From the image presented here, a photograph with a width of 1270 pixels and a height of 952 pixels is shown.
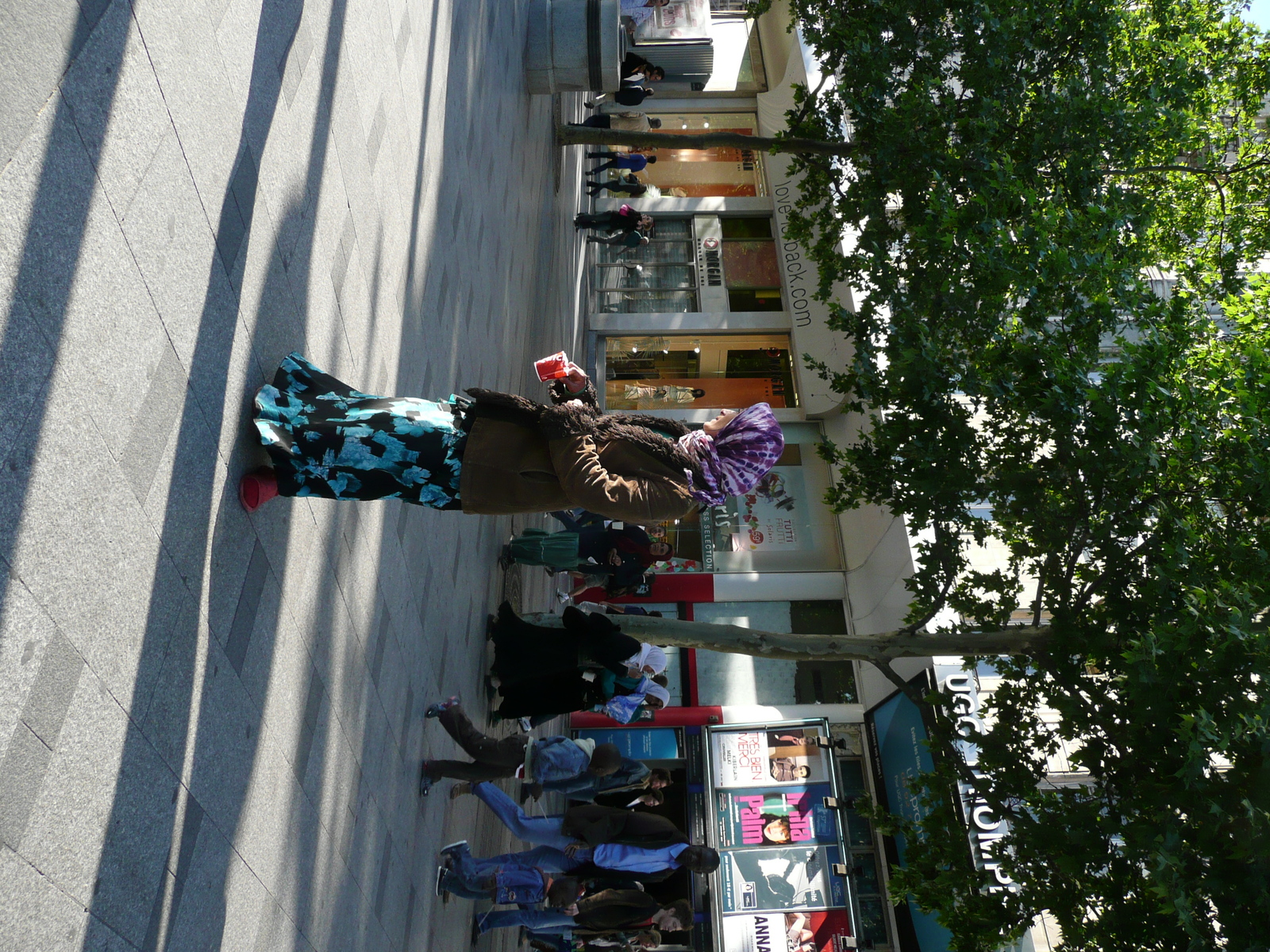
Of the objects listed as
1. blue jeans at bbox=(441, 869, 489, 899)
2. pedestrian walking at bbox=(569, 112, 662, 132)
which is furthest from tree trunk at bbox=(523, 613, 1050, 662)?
pedestrian walking at bbox=(569, 112, 662, 132)

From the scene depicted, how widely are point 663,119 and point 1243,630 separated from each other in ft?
70.9

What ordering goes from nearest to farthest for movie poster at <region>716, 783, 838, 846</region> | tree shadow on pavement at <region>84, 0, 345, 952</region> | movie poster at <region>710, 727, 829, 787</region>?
tree shadow on pavement at <region>84, 0, 345, 952</region>
movie poster at <region>716, 783, 838, 846</region>
movie poster at <region>710, 727, 829, 787</region>

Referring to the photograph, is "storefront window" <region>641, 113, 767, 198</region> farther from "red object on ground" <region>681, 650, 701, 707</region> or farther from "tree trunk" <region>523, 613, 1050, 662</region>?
"tree trunk" <region>523, 613, 1050, 662</region>

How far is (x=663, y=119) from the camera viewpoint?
931 inches

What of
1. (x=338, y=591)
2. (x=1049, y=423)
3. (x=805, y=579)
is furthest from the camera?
(x=805, y=579)

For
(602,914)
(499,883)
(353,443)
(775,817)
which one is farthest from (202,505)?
(775,817)

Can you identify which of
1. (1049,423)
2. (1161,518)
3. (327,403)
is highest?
(1049,423)

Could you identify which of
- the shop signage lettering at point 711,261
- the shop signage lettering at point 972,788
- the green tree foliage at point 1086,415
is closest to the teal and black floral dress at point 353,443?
the green tree foliage at point 1086,415

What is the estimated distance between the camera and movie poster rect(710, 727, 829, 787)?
13.0 metres

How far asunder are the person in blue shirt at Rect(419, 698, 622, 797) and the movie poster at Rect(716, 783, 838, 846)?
230 inches

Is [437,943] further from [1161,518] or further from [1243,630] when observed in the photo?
[1161,518]

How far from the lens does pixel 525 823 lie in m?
7.07

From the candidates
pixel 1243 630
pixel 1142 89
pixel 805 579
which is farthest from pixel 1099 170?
pixel 805 579

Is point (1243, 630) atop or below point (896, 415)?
below
